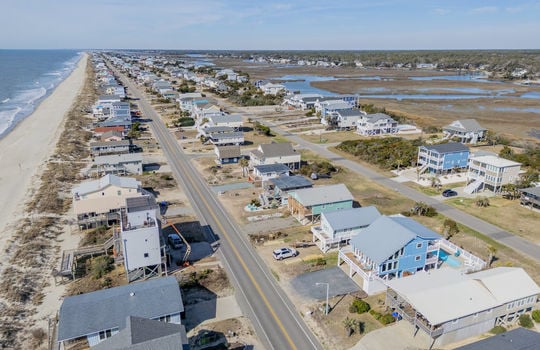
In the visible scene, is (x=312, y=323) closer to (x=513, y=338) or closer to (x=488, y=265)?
(x=513, y=338)

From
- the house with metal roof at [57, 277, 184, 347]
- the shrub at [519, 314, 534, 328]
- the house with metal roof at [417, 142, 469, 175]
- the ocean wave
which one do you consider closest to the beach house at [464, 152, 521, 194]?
the house with metal roof at [417, 142, 469, 175]

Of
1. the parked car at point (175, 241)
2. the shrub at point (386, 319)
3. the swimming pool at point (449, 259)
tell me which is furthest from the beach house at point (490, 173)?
the parked car at point (175, 241)

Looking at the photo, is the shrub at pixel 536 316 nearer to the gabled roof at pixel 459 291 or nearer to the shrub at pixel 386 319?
the gabled roof at pixel 459 291

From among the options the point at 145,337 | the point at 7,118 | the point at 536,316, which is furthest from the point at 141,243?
the point at 7,118

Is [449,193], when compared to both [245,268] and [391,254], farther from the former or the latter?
[245,268]

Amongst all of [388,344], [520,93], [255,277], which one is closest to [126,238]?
[255,277]

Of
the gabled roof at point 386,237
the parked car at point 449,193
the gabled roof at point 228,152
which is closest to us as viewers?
the gabled roof at point 386,237

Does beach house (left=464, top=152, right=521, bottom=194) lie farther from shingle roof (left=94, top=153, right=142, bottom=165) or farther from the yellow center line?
shingle roof (left=94, top=153, right=142, bottom=165)
